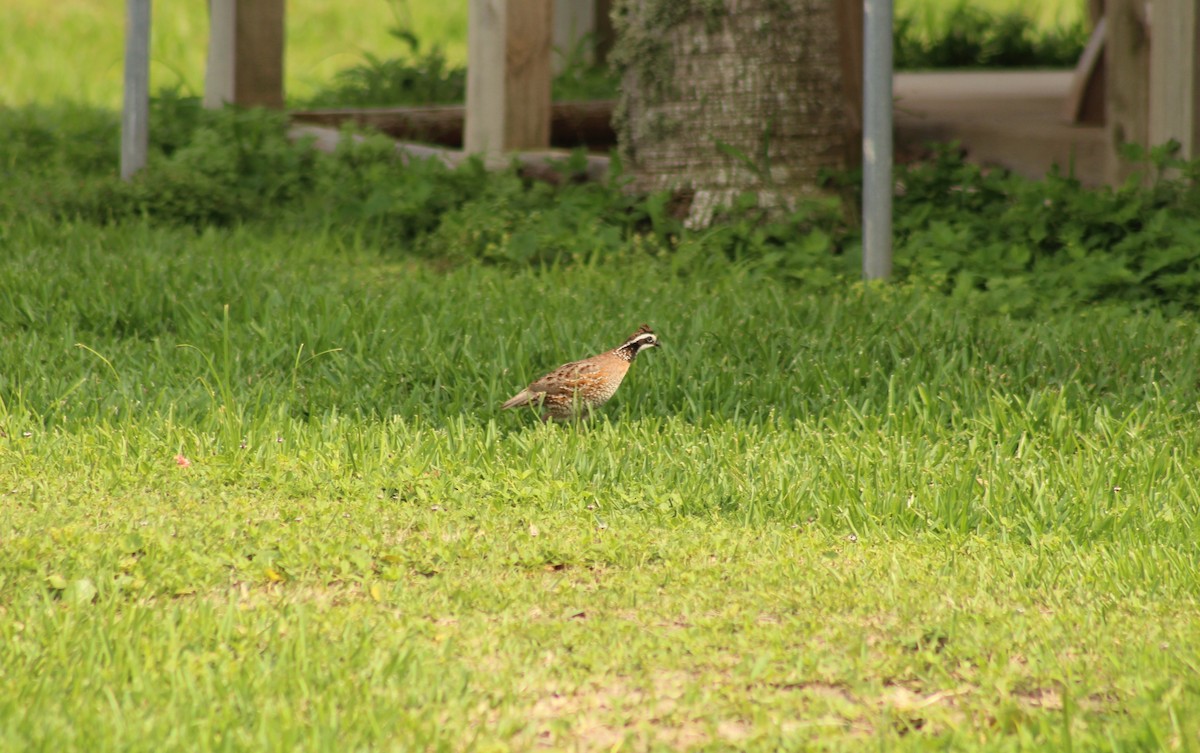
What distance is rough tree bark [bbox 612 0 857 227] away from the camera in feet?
26.5

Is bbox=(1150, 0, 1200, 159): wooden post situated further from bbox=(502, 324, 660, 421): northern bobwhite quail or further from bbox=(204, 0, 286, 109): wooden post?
bbox=(204, 0, 286, 109): wooden post

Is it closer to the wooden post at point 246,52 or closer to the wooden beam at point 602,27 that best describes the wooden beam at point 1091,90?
the wooden beam at point 602,27

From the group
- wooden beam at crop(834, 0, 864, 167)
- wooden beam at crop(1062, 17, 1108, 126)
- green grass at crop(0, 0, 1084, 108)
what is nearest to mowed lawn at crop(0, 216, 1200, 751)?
wooden beam at crop(834, 0, 864, 167)

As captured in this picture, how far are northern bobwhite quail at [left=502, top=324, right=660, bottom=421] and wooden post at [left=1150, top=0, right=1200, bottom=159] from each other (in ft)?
13.6

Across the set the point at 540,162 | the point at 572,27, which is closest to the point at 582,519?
the point at 540,162

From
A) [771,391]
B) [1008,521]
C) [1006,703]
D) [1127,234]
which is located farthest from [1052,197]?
[1006,703]

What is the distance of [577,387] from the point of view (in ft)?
17.6

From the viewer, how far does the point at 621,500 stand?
15.8 feet

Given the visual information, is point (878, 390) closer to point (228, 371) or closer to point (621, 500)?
point (621, 500)

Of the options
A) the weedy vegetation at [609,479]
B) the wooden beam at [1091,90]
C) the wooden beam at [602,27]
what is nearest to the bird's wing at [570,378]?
the weedy vegetation at [609,479]

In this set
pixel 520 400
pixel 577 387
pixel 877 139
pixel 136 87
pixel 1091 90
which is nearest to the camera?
pixel 577 387

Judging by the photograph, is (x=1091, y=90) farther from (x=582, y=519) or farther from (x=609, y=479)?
(x=582, y=519)

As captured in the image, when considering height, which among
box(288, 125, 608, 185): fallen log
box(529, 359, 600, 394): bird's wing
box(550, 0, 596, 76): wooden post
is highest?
box(550, 0, 596, 76): wooden post

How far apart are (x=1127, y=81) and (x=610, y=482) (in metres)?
5.03
